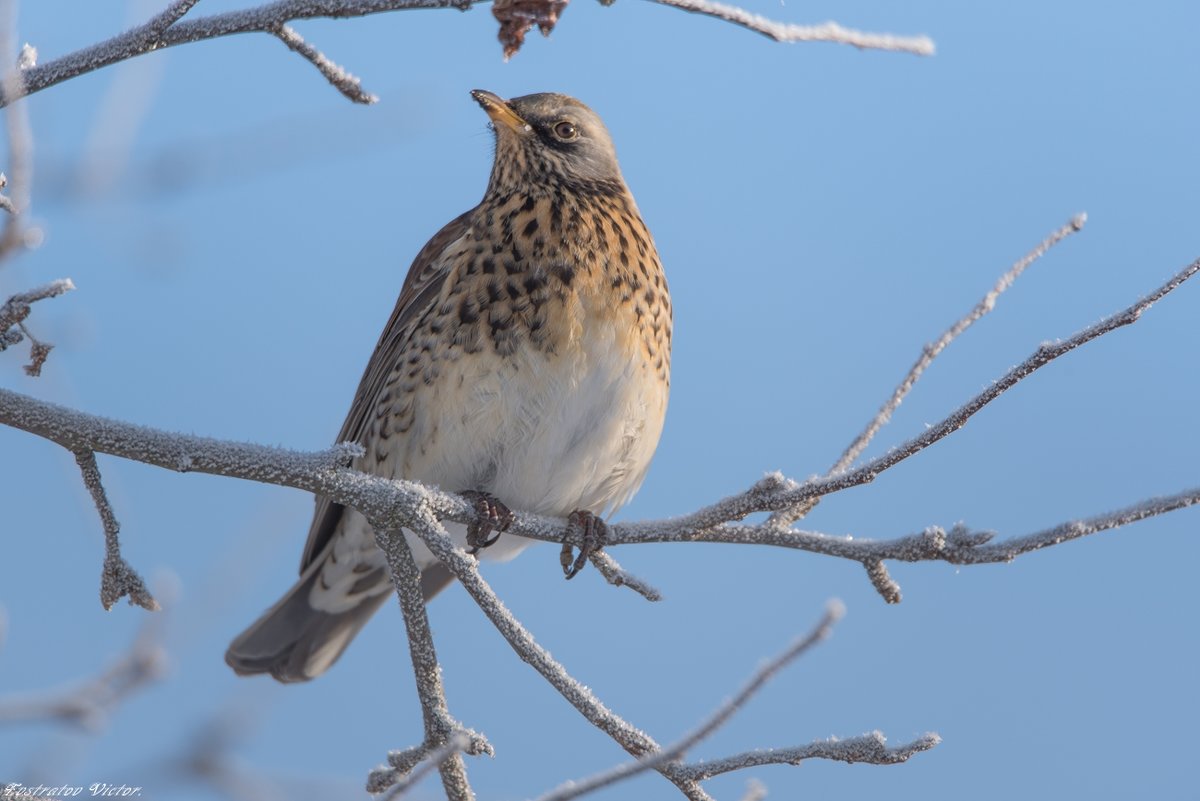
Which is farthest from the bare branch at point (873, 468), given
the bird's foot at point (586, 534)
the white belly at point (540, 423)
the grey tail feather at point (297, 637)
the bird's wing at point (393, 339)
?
the grey tail feather at point (297, 637)

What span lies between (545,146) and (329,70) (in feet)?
8.17

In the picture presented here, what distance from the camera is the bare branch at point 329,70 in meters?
2.64

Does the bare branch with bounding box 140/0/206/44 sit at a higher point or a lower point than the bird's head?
lower

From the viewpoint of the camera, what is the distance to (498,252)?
469 centimetres

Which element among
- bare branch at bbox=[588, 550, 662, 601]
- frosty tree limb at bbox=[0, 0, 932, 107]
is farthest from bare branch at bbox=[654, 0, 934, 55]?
bare branch at bbox=[588, 550, 662, 601]

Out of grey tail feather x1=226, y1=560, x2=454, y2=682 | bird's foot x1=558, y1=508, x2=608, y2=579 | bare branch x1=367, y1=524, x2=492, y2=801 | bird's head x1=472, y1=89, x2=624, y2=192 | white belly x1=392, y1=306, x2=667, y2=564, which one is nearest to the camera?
bare branch x1=367, y1=524, x2=492, y2=801

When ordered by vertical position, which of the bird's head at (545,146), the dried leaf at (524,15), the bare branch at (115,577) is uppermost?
the bird's head at (545,146)

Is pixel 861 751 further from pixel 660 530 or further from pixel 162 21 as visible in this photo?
pixel 162 21

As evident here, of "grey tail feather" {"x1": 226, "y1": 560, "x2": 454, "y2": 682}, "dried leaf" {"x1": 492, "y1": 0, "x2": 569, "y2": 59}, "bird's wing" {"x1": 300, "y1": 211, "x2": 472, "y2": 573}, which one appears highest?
"bird's wing" {"x1": 300, "y1": 211, "x2": 472, "y2": 573}

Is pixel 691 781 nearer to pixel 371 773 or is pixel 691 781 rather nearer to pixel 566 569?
pixel 371 773

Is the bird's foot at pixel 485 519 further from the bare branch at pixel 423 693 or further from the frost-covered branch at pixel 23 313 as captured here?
the frost-covered branch at pixel 23 313

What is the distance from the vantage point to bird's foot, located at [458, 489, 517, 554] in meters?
4.07

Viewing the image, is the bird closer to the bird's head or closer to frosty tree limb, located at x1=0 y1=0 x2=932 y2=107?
the bird's head

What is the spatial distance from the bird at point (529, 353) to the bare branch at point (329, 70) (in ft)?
5.38
